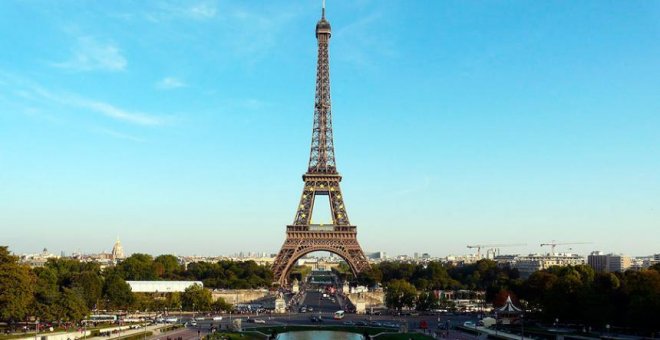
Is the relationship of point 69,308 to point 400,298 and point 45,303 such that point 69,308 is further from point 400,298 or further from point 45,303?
point 400,298

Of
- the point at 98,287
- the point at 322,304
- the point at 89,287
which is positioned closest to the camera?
the point at 89,287

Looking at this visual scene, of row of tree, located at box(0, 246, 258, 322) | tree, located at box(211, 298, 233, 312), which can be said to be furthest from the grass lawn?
tree, located at box(211, 298, 233, 312)

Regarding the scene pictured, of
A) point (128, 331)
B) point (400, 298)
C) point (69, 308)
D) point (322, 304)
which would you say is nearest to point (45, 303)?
point (69, 308)

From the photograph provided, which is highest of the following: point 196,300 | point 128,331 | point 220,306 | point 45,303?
point 45,303

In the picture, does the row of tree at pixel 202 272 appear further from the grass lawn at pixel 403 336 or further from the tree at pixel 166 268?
the grass lawn at pixel 403 336

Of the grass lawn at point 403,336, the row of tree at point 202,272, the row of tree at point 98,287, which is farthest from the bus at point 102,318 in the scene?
the row of tree at point 202,272

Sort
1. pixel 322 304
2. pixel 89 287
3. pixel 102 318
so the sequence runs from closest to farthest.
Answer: pixel 102 318, pixel 89 287, pixel 322 304

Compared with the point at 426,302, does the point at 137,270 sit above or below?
above
